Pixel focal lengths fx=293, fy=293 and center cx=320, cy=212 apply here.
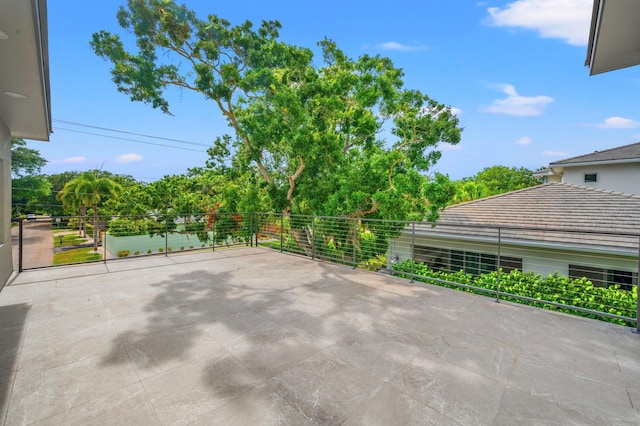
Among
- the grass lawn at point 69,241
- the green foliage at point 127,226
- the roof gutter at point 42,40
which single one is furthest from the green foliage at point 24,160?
the roof gutter at point 42,40

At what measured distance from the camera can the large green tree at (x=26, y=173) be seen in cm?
2494

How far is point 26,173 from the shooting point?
1045 inches

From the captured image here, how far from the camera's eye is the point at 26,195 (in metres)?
26.8

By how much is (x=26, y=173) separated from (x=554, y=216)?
38.0 meters

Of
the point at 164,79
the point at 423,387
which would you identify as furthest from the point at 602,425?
the point at 164,79

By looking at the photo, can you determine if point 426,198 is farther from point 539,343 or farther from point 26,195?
point 26,195

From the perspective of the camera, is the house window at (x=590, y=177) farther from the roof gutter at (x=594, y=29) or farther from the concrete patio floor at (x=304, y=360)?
the concrete patio floor at (x=304, y=360)

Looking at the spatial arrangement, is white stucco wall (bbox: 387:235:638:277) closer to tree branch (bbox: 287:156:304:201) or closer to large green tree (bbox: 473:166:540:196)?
tree branch (bbox: 287:156:304:201)

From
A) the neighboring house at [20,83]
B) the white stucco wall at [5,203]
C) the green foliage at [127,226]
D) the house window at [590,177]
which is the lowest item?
the green foliage at [127,226]

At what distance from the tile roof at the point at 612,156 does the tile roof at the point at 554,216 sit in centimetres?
336

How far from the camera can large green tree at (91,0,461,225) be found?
26.3 feet

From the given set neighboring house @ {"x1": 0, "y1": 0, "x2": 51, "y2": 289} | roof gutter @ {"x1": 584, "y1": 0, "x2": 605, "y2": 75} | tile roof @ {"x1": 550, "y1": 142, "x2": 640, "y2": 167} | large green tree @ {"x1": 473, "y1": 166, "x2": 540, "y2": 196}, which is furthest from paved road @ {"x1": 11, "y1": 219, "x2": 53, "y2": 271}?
large green tree @ {"x1": 473, "y1": 166, "x2": 540, "y2": 196}

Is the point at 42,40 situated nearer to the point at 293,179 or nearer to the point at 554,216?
the point at 293,179

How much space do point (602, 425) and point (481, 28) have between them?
12055 millimetres
